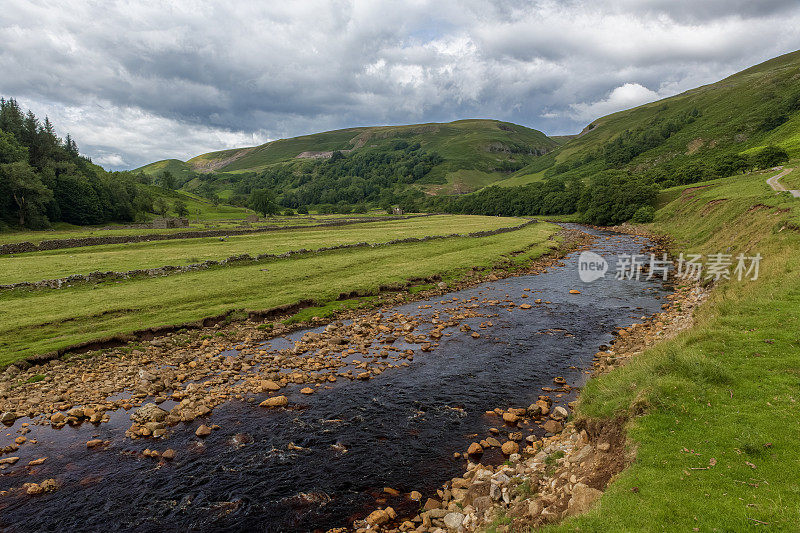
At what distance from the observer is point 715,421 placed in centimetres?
1116

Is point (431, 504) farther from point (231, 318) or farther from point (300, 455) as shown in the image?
point (231, 318)

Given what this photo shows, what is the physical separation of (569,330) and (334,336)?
18.0 metres

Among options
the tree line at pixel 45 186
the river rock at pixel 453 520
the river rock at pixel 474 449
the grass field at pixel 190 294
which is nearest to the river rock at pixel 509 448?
the river rock at pixel 474 449

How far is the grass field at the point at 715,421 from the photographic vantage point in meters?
8.12

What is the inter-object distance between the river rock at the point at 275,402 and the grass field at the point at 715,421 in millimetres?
13955

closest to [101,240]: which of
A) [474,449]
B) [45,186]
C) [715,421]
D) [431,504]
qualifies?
[45,186]

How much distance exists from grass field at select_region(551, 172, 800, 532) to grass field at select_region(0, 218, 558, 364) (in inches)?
1102

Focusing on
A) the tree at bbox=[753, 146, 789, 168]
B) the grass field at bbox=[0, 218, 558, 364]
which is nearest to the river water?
the grass field at bbox=[0, 218, 558, 364]

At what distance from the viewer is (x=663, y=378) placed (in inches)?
539

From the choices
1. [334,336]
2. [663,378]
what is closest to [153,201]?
[334,336]

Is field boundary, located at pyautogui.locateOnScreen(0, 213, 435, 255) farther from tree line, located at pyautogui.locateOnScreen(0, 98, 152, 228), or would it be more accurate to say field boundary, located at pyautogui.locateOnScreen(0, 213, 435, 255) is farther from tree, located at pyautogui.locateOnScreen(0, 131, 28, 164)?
tree, located at pyautogui.locateOnScreen(0, 131, 28, 164)

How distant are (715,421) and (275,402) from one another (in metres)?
17.7

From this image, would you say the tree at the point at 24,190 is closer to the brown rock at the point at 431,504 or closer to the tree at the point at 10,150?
the tree at the point at 10,150

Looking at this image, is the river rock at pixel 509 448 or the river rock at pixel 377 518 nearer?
the river rock at pixel 377 518
